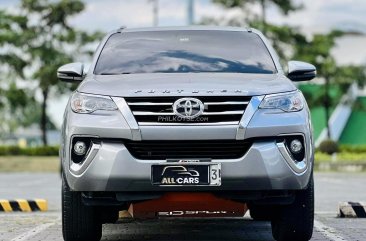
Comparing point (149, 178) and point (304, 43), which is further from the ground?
point (149, 178)

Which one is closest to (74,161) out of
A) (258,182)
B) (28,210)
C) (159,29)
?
(258,182)

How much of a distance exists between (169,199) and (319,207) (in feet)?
18.5

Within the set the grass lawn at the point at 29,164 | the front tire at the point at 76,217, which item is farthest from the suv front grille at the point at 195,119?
the grass lawn at the point at 29,164

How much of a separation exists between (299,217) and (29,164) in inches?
1140

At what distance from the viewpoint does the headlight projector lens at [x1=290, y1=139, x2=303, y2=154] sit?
714cm

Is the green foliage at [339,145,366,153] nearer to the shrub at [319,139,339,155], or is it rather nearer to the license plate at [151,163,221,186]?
the shrub at [319,139,339,155]

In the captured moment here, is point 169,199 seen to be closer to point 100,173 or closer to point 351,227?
point 100,173

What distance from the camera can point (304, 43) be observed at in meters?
41.8

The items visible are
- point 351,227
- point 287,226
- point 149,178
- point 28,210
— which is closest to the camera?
point 149,178

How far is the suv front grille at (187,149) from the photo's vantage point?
700cm

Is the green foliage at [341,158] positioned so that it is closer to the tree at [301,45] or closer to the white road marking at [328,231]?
the tree at [301,45]

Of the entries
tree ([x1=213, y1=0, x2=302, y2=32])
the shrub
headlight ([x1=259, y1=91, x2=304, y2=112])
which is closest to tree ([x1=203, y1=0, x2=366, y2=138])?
tree ([x1=213, y1=0, x2=302, y2=32])

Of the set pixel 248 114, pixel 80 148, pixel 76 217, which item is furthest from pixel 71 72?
pixel 248 114

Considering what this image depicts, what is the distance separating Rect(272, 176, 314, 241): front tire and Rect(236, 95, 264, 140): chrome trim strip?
0.79m
